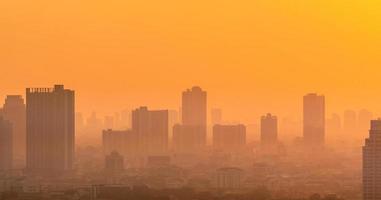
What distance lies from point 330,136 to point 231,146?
19.8m

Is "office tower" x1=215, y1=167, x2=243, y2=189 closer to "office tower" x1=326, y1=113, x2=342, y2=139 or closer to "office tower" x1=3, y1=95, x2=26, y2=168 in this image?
"office tower" x1=3, y1=95, x2=26, y2=168

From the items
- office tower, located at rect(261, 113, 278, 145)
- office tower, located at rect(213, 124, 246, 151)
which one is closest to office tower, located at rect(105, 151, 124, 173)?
office tower, located at rect(213, 124, 246, 151)

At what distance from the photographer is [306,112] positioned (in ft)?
327

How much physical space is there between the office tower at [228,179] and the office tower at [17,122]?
15.7 m

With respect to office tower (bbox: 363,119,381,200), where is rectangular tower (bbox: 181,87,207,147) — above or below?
above

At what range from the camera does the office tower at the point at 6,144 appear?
62844 mm

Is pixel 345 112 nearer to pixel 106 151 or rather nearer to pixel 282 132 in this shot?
pixel 282 132

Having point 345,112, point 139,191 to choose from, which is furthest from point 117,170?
point 345,112

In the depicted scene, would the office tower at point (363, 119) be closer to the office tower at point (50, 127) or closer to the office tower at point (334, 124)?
the office tower at point (334, 124)

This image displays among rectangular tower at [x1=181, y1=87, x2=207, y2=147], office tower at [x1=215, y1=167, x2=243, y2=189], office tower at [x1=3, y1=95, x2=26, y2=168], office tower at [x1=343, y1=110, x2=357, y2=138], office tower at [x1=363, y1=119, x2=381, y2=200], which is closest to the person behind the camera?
office tower at [x1=363, y1=119, x2=381, y2=200]

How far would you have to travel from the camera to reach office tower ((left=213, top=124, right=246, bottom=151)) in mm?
86812

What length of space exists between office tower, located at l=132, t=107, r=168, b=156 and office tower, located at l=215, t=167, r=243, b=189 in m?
25.9

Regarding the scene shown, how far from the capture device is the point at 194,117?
96062 mm

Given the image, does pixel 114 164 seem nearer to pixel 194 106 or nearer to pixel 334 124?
pixel 194 106
